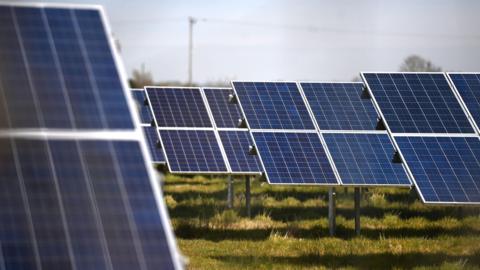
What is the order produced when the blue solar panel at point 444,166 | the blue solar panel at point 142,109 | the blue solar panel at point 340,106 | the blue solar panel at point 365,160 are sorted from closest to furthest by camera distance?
the blue solar panel at point 444,166, the blue solar panel at point 365,160, the blue solar panel at point 340,106, the blue solar panel at point 142,109

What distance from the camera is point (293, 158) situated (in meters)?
16.5

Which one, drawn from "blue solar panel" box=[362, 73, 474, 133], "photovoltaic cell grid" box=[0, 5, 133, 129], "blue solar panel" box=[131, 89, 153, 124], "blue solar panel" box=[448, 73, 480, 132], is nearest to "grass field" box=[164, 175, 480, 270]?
"blue solar panel" box=[362, 73, 474, 133]

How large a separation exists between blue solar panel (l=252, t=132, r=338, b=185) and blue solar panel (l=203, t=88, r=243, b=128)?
547 cm

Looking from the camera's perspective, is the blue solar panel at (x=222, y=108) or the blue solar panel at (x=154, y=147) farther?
the blue solar panel at (x=154, y=147)

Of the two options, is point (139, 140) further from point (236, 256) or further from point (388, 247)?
point (388, 247)

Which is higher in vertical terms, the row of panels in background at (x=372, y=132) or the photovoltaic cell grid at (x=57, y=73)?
the row of panels in background at (x=372, y=132)

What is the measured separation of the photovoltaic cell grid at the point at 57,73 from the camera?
622 cm

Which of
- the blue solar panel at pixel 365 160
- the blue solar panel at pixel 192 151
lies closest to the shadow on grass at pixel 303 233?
the blue solar panel at pixel 365 160

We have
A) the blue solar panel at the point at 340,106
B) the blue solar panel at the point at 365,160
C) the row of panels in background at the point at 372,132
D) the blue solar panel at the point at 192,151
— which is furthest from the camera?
the blue solar panel at the point at 192,151

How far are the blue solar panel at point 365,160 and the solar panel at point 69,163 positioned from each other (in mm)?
9803

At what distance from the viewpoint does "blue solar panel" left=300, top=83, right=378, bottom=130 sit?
1731 cm

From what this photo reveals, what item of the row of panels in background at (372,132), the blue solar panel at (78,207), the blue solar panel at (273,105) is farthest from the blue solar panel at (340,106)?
the blue solar panel at (78,207)

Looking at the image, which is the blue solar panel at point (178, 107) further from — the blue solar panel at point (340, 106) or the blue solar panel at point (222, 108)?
the blue solar panel at point (340, 106)

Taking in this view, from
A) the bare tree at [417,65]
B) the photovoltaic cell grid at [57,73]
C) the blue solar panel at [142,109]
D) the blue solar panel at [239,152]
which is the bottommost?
the photovoltaic cell grid at [57,73]
